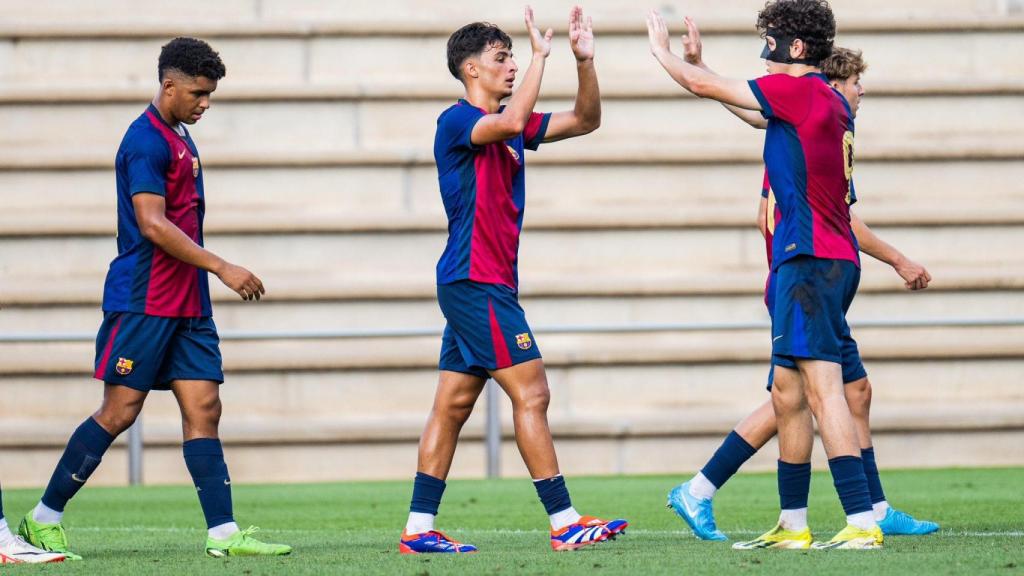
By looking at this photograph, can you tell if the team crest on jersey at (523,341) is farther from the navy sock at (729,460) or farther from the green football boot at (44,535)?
the green football boot at (44,535)

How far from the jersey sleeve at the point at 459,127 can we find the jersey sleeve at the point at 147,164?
1.05 metres

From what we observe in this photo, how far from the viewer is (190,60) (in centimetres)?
588

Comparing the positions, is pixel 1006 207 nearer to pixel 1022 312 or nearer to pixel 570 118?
pixel 1022 312

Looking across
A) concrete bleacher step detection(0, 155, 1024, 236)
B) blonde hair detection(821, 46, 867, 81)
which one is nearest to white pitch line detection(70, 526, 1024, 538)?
blonde hair detection(821, 46, 867, 81)

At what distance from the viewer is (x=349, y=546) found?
20.5ft

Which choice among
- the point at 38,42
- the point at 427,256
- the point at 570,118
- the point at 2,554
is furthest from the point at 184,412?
the point at 38,42

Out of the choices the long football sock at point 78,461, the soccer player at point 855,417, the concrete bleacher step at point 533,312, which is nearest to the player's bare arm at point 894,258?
the soccer player at point 855,417

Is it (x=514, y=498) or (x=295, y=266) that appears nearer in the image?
(x=514, y=498)

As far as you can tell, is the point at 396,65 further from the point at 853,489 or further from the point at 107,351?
the point at 853,489

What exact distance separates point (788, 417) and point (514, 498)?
153 inches

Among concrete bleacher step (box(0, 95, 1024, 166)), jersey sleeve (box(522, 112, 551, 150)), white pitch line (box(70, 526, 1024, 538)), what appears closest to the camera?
jersey sleeve (box(522, 112, 551, 150))

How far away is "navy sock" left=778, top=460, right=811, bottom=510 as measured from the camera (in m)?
5.64

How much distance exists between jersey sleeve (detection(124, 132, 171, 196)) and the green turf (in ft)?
4.53

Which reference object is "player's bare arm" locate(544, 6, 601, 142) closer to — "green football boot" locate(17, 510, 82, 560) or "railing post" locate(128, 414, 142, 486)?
"green football boot" locate(17, 510, 82, 560)
